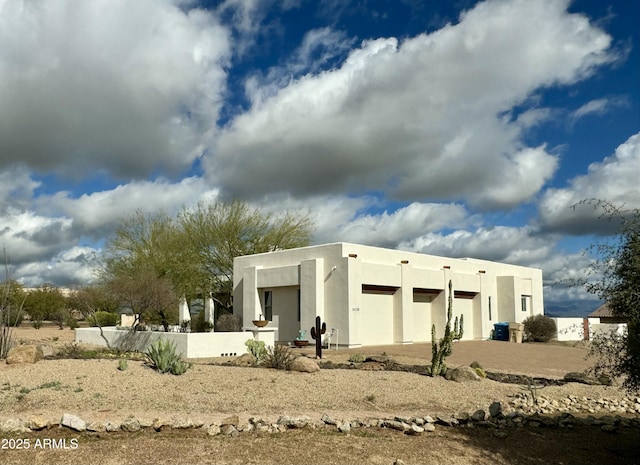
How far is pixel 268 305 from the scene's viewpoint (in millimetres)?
30672

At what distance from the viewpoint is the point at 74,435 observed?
26.5ft

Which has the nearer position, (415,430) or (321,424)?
(415,430)

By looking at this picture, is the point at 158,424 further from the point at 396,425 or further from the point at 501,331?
the point at 501,331

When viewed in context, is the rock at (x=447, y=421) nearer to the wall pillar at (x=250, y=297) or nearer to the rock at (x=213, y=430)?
the rock at (x=213, y=430)

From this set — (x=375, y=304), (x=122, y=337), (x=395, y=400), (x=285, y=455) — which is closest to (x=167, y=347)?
(x=395, y=400)

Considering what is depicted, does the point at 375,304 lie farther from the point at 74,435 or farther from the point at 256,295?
the point at 74,435

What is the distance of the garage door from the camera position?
1077 inches

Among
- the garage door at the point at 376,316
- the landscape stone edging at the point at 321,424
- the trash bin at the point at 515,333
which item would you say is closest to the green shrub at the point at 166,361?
the landscape stone edging at the point at 321,424

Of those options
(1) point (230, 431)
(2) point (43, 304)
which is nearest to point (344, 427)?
(1) point (230, 431)

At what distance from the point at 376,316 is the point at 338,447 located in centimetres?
2086

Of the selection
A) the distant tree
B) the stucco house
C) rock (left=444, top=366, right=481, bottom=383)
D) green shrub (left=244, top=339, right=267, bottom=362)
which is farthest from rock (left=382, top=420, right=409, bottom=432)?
the distant tree

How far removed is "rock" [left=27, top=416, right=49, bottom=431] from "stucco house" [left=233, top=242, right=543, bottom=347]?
17986 millimetres

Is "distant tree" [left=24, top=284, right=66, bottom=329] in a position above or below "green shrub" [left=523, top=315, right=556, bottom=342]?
above

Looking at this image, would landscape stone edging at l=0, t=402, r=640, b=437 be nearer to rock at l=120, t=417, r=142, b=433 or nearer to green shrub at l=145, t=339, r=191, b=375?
rock at l=120, t=417, r=142, b=433
